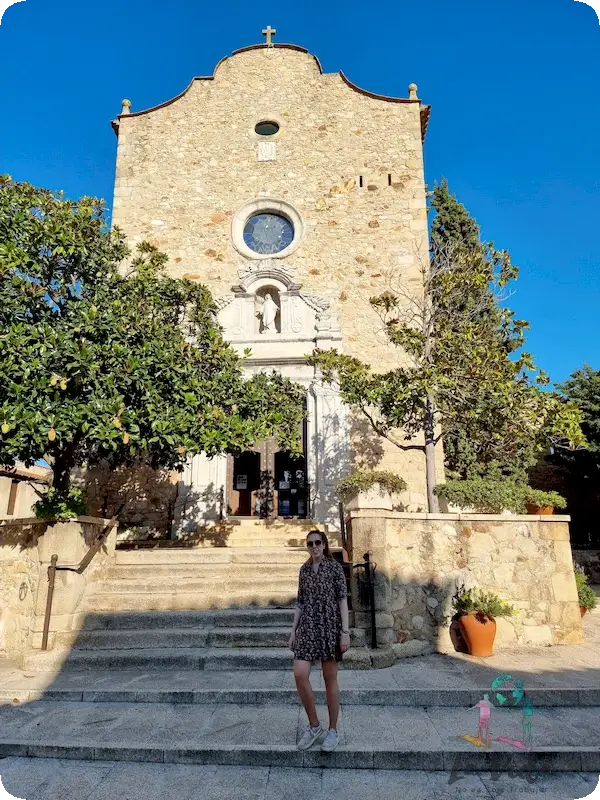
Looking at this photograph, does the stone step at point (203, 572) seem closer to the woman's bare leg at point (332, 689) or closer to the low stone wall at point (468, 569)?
the low stone wall at point (468, 569)

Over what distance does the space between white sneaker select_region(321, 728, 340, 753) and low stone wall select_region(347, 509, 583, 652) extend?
243 centimetres

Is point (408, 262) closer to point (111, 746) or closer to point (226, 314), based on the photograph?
point (226, 314)

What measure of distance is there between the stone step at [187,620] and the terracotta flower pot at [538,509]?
14.3 ft

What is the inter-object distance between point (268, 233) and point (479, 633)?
9.36 meters

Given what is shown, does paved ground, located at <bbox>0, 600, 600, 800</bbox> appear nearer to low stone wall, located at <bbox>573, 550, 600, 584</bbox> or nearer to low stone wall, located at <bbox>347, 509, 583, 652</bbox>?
low stone wall, located at <bbox>347, 509, 583, 652</bbox>

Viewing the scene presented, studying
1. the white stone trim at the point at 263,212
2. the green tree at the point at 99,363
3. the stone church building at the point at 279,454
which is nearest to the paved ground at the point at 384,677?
the stone church building at the point at 279,454

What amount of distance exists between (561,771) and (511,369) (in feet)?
17.4

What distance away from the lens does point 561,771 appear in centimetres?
352

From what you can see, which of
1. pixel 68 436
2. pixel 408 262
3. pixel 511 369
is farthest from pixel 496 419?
pixel 68 436

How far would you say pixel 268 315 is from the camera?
1155cm

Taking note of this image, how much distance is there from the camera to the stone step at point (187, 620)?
6191mm

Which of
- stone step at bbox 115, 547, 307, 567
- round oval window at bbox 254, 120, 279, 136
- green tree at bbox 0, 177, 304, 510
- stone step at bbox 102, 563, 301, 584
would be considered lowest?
stone step at bbox 102, 563, 301, 584

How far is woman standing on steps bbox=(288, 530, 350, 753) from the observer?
3.63 meters

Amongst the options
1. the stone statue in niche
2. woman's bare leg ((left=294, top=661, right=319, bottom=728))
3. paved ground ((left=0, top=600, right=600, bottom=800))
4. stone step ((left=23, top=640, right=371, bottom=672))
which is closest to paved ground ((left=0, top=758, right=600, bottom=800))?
paved ground ((left=0, top=600, right=600, bottom=800))
